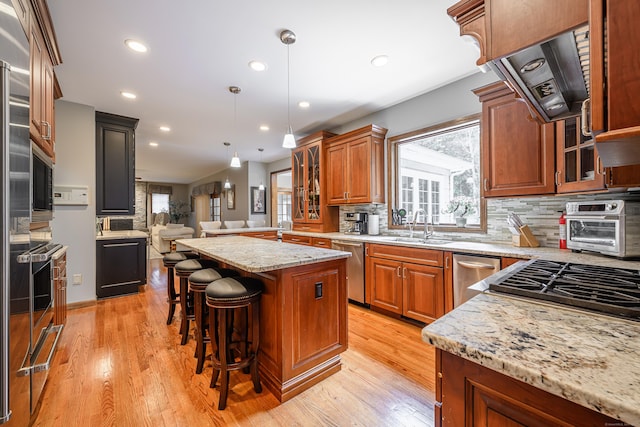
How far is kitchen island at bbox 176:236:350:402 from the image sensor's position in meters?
1.73

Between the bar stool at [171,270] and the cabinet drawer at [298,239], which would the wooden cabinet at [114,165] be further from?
the cabinet drawer at [298,239]

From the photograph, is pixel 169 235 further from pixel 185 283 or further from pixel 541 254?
pixel 541 254

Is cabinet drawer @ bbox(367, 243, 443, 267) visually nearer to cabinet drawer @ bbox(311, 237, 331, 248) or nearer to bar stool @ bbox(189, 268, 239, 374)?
cabinet drawer @ bbox(311, 237, 331, 248)

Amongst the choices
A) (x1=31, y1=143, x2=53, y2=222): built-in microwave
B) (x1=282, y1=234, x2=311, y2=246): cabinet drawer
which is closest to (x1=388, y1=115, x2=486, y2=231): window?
(x1=282, y1=234, x2=311, y2=246): cabinet drawer

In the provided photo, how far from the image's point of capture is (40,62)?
1.99 m

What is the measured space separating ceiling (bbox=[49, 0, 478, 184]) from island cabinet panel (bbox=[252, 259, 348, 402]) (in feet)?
6.30

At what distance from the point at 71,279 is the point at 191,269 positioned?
A: 235cm

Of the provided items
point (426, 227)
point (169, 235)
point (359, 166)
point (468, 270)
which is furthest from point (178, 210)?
point (468, 270)

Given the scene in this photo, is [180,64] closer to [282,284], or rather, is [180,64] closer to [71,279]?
[282,284]

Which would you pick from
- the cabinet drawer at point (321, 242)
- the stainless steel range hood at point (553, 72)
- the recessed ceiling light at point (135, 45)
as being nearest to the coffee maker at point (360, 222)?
the cabinet drawer at point (321, 242)

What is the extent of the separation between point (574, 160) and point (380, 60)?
1.84m

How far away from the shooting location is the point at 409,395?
1750 millimetres

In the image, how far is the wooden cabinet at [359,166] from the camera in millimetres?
3623

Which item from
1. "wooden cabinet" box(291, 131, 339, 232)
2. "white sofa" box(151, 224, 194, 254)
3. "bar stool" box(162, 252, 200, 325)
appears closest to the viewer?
"bar stool" box(162, 252, 200, 325)
